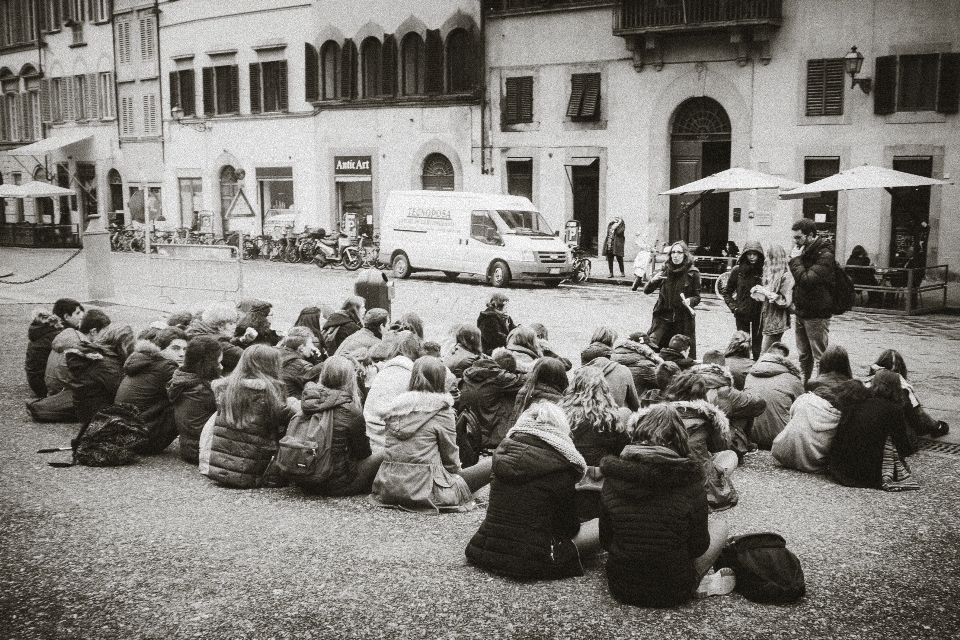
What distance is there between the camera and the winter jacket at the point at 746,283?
1216cm

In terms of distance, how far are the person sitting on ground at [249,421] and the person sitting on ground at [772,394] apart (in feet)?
13.5

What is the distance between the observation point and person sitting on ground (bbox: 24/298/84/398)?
35.4 feet

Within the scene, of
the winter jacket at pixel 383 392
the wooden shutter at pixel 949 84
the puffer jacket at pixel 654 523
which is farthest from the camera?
the wooden shutter at pixel 949 84

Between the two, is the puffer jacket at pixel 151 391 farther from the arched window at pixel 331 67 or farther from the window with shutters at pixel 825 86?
the arched window at pixel 331 67

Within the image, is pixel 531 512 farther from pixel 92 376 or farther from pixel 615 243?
pixel 615 243

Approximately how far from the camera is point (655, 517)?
528 centimetres

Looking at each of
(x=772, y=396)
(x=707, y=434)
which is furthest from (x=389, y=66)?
(x=707, y=434)

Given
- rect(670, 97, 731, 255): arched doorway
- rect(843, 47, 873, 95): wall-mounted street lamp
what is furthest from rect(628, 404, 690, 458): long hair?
rect(670, 97, 731, 255): arched doorway

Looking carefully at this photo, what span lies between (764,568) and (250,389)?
3.84 m

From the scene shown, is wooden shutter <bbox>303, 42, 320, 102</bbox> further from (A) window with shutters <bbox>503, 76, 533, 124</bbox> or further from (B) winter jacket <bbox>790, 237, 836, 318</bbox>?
(B) winter jacket <bbox>790, 237, 836, 318</bbox>

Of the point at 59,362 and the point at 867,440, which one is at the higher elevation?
the point at 59,362

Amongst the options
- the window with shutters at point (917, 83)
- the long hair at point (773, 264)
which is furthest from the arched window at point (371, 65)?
the long hair at point (773, 264)

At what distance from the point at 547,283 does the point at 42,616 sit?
19278 mm

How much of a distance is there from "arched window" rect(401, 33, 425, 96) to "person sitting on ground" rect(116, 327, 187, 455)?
2531 cm
